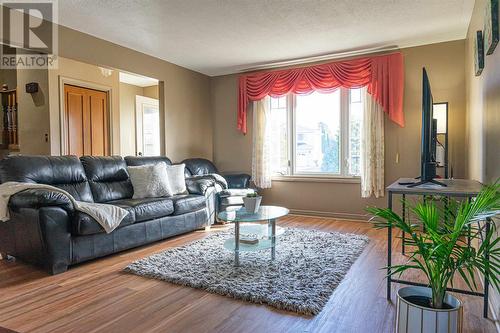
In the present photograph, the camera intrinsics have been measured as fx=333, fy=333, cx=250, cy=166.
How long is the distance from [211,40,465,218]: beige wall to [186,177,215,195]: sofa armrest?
1.41m

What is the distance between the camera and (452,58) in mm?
4219

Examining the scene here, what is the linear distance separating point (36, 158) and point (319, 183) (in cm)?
370

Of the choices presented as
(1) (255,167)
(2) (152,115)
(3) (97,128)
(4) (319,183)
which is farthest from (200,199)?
(2) (152,115)

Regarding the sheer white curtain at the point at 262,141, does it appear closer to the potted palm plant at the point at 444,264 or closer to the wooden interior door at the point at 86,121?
the wooden interior door at the point at 86,121

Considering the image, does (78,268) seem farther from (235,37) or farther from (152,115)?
(152,115)

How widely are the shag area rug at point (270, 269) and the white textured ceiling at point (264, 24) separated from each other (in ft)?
7.81

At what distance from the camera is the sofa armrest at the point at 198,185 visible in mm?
4336

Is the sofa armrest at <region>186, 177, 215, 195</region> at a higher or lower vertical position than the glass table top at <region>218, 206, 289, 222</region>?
higher

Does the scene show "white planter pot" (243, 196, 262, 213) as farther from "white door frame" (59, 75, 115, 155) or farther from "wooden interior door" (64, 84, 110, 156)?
"wooden interior door" (64, 84, 110, 156)

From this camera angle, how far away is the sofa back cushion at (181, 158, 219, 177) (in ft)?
16.5

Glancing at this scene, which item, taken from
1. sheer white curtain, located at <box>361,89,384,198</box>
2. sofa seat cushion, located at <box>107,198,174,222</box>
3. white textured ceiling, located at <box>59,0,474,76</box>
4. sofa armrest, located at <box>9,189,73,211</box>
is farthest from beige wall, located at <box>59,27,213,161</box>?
sheer white curtain, located at <box>361,89,384,198</box>

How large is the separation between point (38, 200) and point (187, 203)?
1.63 meters

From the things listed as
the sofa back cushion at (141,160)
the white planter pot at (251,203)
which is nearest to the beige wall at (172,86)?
the sofa back cushion at (141,160)

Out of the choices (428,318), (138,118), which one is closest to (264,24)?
(428,318)
